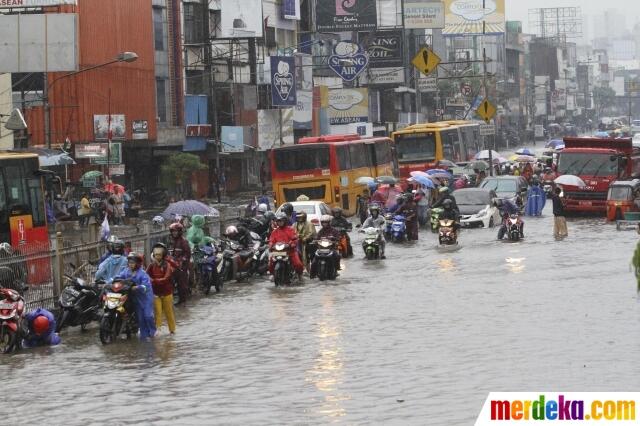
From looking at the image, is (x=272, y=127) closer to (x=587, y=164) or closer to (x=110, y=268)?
(x=587, y=164)

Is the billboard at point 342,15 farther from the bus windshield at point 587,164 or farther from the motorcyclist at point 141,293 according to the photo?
the motorcyclist at point 141,293

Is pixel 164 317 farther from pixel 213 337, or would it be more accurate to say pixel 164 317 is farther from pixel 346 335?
pixel 346 335

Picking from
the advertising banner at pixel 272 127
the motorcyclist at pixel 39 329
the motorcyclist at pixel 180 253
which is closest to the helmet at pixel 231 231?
the motorcyclist at pixel 180 253

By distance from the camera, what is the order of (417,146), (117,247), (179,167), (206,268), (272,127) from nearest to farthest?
Answer: (117,247)
(206,268)
(417,146)
(179,167)
(272,127)

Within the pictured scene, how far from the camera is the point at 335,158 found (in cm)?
4856

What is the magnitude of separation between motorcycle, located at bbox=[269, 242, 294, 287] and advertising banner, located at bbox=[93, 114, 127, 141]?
3207 centimetres

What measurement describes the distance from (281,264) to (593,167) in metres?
23.0

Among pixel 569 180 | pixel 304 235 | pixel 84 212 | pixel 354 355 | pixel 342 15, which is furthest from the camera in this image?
pixel 342 15

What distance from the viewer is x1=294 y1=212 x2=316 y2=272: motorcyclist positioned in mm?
31172

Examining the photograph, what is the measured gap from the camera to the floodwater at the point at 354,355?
50.2 feet

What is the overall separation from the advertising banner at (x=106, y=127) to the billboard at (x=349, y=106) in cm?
3219

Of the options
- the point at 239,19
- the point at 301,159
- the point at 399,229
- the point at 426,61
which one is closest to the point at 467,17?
the point at 239,19

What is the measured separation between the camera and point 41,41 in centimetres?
5441

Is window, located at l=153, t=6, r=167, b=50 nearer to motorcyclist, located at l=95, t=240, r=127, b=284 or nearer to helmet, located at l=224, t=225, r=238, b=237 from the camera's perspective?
helmet, located at l=224, t=225, r=238, b=237
